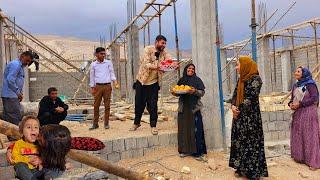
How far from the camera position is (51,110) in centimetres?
648

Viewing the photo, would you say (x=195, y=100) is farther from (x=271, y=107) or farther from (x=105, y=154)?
(x=271, y=107)

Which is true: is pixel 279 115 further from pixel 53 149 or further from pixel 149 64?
pixel 53 149

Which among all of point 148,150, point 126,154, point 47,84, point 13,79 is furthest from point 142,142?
point 47,84

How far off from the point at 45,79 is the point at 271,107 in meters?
13.1

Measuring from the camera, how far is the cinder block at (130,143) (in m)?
6.26

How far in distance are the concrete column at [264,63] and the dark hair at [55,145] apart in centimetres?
1262

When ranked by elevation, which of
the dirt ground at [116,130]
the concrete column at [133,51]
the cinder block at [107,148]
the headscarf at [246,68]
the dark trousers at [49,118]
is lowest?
the cinder block at [107,148]

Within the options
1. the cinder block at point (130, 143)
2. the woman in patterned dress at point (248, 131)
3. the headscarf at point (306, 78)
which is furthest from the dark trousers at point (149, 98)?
the headscarf at point (306, 78)

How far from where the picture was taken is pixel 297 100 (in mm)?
6523

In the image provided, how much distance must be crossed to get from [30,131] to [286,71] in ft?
52.4

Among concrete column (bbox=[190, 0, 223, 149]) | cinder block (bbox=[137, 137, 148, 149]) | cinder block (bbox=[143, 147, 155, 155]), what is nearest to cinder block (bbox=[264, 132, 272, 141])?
concrete column (bbox=[190, 0, 223, 149])

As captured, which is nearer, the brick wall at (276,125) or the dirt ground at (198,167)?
the dirt ground at (198,167)

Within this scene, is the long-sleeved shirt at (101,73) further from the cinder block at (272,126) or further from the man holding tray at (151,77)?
the cinder block at (272,126)

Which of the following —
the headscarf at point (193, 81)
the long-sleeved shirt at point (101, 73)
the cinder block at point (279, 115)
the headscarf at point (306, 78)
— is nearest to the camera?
the headscarf at point (193, 81)
